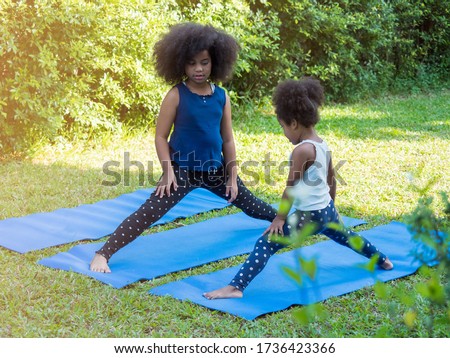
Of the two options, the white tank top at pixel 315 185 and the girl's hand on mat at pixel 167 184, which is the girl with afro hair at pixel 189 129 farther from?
the white tank top at pixel 315 185

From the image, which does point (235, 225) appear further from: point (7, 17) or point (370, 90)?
point (370, 90)

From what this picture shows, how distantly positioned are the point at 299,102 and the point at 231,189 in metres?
0.88

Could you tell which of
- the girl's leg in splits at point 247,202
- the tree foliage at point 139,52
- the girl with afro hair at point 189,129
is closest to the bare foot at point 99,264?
the girl with afro hair at point 189,129

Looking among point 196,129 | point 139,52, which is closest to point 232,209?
point 196,129

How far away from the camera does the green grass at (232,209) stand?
3.33 metres

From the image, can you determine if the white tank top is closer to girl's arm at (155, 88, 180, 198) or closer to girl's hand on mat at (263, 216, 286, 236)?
girl's hand on mat at (263, 216, 286, 236)

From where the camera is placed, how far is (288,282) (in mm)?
3926

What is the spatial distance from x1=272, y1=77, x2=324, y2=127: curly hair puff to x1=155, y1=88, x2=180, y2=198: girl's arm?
656mm

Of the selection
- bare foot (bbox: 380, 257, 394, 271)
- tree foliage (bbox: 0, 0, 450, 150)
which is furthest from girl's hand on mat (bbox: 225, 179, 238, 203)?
tree foliage (bbox: 0, 0, 450, 150)

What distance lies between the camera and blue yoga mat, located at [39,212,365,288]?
13.5 ft

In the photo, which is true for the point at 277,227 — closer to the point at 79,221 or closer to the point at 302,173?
the point at 302,173

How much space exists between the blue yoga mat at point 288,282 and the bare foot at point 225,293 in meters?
0.03

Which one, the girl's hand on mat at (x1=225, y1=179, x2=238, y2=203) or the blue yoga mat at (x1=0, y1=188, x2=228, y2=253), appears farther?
the blue yoga mat at (x1=0, y1=188, x2=228, y2=253)
